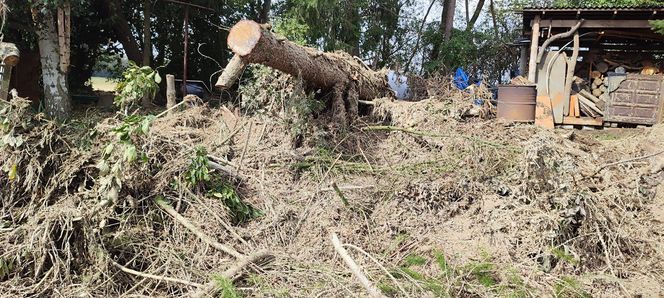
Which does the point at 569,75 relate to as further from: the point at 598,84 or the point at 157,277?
the point at 157,277

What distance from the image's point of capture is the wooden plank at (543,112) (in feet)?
32.7

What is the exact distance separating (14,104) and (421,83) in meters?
7.45

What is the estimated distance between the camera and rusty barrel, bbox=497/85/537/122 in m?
9.04

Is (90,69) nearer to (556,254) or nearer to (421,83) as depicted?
(421,83)

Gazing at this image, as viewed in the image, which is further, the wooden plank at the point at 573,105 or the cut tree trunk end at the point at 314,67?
the wooden plank at the point at 573,105

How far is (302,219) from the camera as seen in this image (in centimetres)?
468

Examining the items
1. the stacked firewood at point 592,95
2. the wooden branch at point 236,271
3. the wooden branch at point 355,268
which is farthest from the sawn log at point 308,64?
the stacked firewood at point 592,95

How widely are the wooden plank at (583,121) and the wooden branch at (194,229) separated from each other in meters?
8.57

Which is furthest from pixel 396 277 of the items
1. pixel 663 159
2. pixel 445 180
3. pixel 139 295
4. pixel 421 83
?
pixel 421 83

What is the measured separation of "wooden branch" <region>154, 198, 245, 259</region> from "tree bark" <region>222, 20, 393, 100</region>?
4.75 feet

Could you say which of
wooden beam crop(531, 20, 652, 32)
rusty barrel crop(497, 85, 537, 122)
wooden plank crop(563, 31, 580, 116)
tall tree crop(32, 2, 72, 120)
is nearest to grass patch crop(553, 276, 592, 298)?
rusty barrel crop(497, 85, 537, 122)

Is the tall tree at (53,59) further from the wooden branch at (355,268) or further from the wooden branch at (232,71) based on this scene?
the wooden branch at (355,268)

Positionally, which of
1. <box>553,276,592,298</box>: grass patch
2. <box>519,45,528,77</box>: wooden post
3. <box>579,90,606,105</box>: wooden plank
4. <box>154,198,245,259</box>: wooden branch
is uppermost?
<box>519,45,528,77</box>: wooden post

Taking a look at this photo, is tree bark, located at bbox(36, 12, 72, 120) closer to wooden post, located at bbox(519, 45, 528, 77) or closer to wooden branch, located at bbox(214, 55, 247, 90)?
wooden branch, located at bbox(214, 55, 247, 90)
